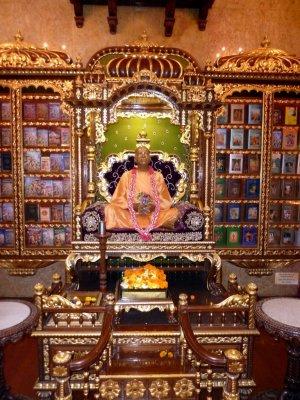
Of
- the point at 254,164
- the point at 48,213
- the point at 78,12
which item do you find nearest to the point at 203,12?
the point at 78,12

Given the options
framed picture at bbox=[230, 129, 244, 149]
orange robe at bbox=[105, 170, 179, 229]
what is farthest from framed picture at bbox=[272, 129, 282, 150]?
orange robe at bbox=[105, 170, 179, 229]

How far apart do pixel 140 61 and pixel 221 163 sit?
178cm

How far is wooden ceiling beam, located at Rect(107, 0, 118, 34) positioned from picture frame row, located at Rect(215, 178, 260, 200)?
2.65m

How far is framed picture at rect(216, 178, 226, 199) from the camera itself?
5703 mm

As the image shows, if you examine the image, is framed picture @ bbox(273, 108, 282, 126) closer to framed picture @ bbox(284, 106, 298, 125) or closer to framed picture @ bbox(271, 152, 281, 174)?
framed picture @ bbox(284, 106, 298, 125)

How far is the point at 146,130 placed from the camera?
18.9 feet

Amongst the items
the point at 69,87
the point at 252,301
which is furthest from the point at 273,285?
the point at 69,87

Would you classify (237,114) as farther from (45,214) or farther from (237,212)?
(45,214)

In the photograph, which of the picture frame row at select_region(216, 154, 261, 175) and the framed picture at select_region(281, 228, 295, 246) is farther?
the framed picture at select_region(281, 228, 295, 246)

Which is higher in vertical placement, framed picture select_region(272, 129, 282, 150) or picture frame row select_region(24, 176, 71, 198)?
framed picture select_region(272, 129, 282, 150)

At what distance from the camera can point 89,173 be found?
5.41 meters

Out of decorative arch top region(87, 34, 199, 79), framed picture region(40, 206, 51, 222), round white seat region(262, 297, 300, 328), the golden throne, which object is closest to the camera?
round white seat region(262, 297, 300, 328)

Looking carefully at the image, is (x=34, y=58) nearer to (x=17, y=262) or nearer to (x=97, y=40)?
(x=97, y=40)

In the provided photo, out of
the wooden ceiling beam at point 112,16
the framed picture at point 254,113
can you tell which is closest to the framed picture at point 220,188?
the framed picture at point 254,113
